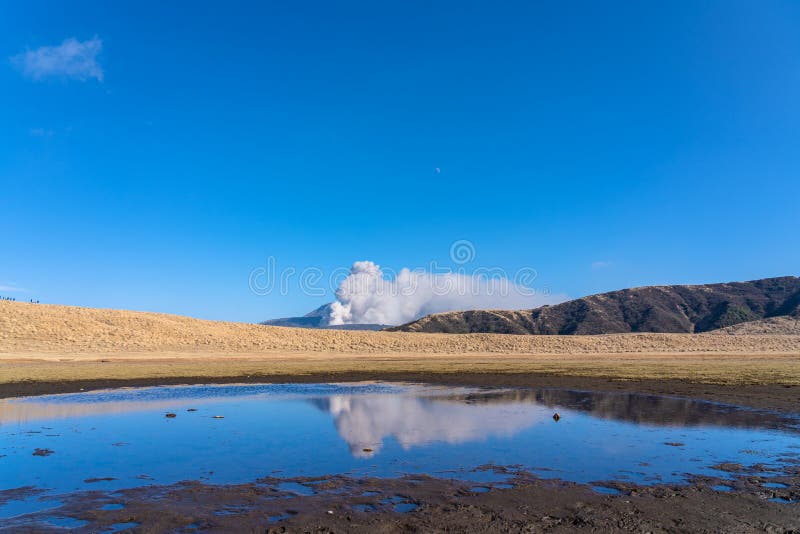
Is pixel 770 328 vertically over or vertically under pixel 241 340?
over

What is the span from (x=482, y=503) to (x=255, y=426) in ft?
36.1

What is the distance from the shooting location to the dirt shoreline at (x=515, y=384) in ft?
84.9

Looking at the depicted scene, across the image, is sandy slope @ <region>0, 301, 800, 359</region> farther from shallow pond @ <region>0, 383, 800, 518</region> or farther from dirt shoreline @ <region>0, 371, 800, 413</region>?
shallow pond @ <region>0, 383, 800, 518</region>

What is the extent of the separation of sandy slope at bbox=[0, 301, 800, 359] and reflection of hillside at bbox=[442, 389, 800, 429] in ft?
154

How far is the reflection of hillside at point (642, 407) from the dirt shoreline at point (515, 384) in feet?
6.96

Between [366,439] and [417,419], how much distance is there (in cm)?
409

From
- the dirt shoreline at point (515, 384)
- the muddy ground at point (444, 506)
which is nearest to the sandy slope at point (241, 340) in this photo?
the dirt shoreline at point (515, 384)

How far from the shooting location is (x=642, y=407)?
23016 millimetres

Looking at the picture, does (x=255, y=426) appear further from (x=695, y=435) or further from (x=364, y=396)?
(x=695, y=435)

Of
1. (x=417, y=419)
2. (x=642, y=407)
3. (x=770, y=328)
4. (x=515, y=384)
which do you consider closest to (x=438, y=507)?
(x=417, y=419)

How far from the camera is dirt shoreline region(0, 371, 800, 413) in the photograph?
84.9 feet

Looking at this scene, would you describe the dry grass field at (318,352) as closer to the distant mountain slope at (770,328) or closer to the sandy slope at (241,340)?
the sandy slope at (241,340)

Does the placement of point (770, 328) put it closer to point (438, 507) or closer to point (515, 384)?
point (515, 384)

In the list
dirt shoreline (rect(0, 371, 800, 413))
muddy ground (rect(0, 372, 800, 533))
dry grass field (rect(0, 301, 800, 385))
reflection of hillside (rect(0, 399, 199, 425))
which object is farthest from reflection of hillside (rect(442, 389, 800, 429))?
reflection of hillside (rect(0, 399, 199, 425))
